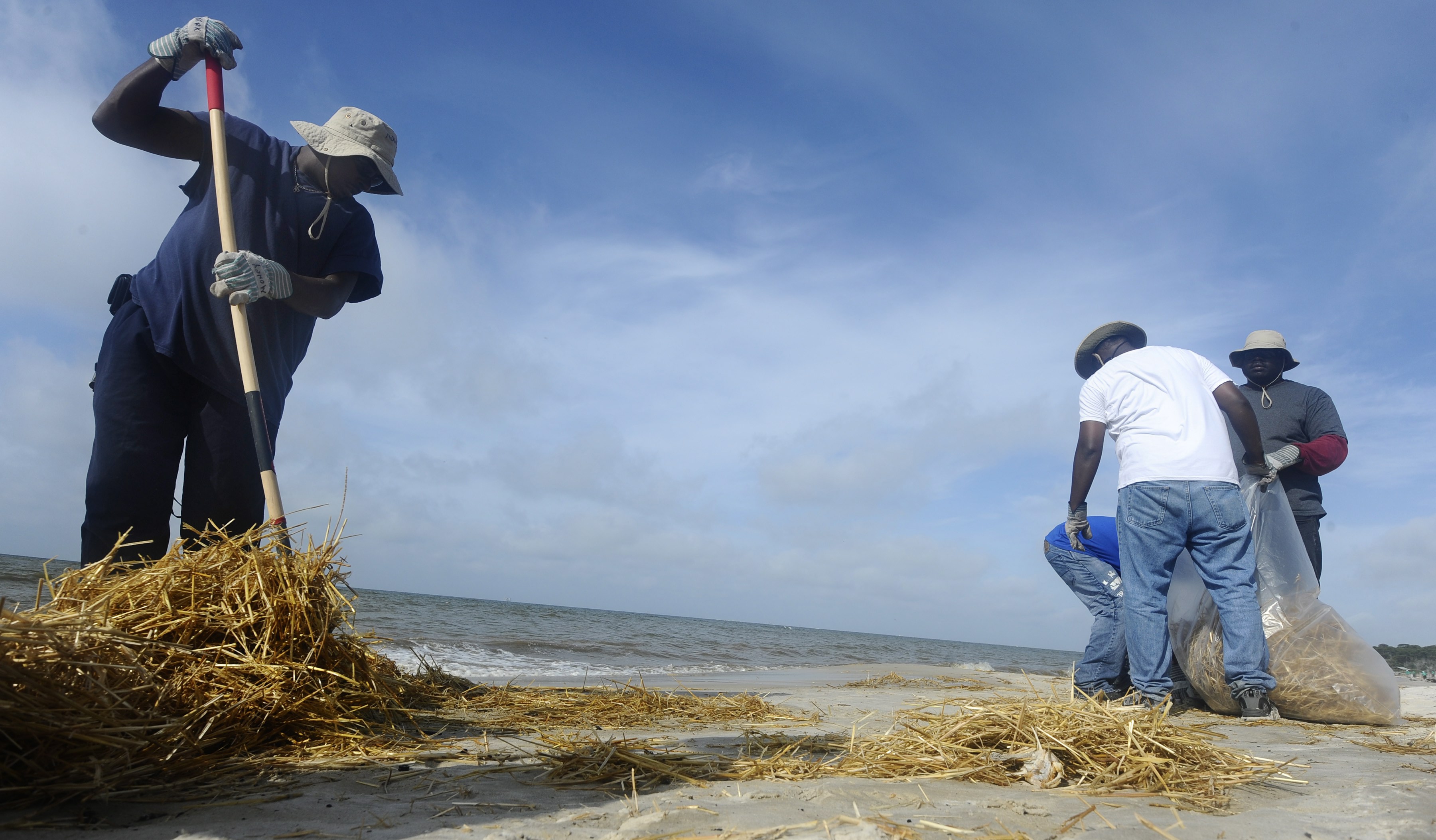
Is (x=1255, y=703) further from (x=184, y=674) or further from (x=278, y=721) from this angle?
(x=184, y=674)

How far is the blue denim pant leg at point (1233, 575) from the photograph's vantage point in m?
3.06

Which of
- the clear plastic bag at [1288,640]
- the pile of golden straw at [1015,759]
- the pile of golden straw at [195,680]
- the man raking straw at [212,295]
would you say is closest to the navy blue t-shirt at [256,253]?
the man raking straw at [212,295]

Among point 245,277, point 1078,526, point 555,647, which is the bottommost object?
point 555,647

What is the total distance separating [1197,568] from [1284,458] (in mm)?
805

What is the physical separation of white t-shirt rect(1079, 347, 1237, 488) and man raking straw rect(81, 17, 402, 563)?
318 centimetres

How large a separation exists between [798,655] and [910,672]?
5.21m

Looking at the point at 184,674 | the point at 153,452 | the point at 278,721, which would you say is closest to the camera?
the point at 184,674

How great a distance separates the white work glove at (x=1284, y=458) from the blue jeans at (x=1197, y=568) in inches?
23.1

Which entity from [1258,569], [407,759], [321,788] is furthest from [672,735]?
[1258,569]

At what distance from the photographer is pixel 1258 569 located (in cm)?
344

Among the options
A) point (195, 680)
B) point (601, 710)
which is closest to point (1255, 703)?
point (601, 710)

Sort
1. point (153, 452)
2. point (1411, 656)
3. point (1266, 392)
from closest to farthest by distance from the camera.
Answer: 1. point (153, 452)
2. point (1266, 392)
3. point (1411, 656)

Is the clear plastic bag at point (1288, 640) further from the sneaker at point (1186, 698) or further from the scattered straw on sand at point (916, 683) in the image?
the scattered straw on sand at point (916, 683)

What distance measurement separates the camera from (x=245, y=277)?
7.64ft
